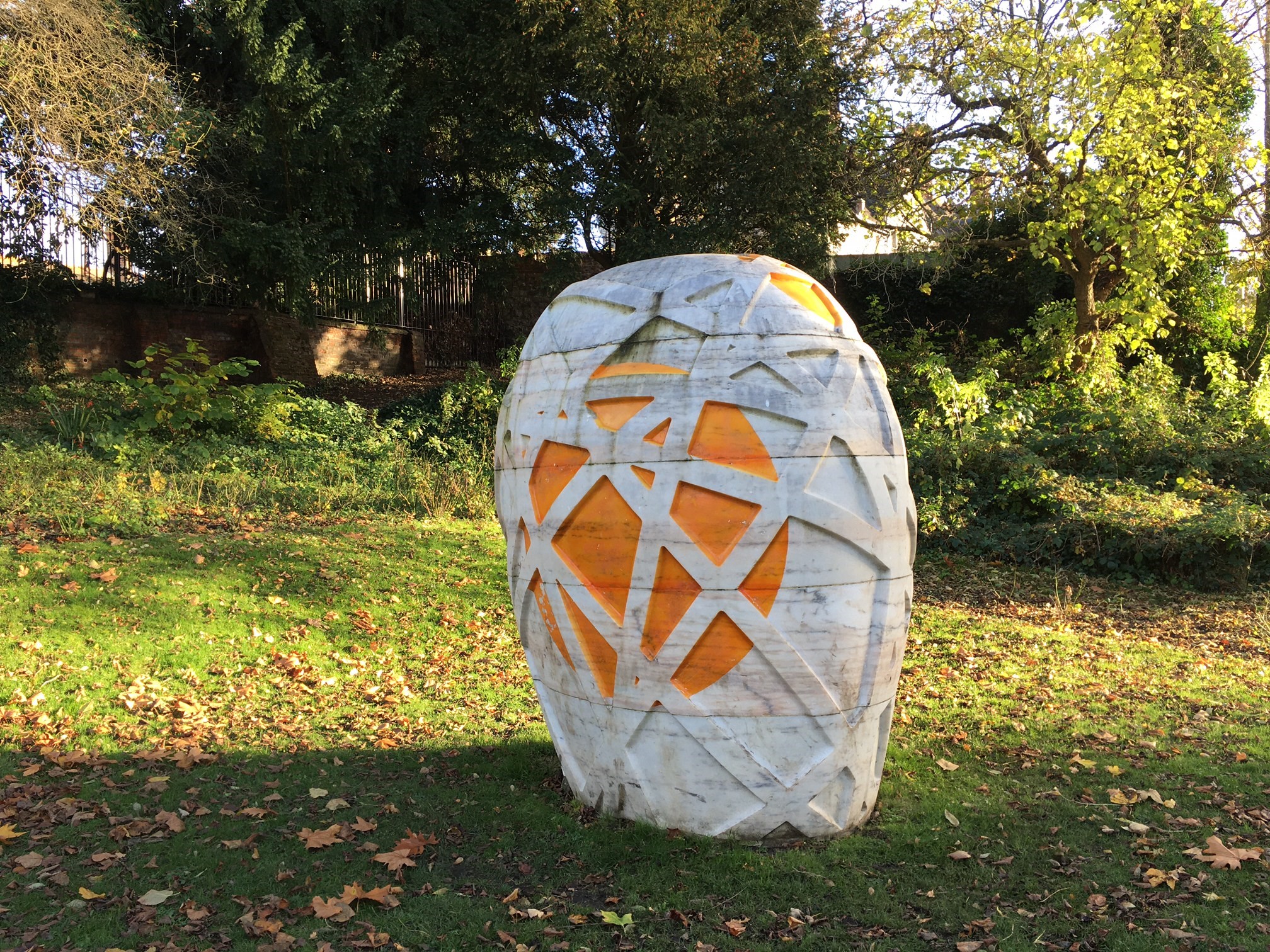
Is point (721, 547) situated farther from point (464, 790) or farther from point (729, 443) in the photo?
point (464, 790)

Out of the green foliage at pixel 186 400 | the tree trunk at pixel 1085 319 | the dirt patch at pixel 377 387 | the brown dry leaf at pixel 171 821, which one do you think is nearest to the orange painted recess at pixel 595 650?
the brown dry leaf at pixel 171 821

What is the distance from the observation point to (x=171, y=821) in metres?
4.53

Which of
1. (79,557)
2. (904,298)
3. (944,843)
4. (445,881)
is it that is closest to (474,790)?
(445,881)

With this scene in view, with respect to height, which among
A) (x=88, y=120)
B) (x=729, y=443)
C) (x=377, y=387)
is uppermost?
(x=88, y=120)

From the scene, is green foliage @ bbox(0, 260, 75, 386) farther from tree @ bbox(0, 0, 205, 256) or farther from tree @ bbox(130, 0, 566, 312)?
tree @ bbox(130, 0, 566, 312)

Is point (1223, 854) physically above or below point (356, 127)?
below

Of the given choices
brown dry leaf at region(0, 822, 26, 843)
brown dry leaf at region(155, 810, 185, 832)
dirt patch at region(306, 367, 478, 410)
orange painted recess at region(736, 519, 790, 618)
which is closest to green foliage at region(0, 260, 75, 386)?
dirt patch at region(306, 367, 478, 410)

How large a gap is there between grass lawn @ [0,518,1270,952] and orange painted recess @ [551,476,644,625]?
3.95 ft

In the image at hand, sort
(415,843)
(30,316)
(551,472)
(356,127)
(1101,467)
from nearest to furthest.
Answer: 1. (415,843)
2. (551,472)
3. (1101,467)
4. (356,127)
5. (30,316)

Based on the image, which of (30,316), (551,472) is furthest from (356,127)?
(551,472)

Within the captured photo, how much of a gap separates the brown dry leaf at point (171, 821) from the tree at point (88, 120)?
9.47m

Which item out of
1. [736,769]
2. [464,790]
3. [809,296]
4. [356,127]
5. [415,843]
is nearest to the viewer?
[736,769]

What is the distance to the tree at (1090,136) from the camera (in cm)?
1305

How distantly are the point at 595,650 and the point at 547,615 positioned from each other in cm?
35
